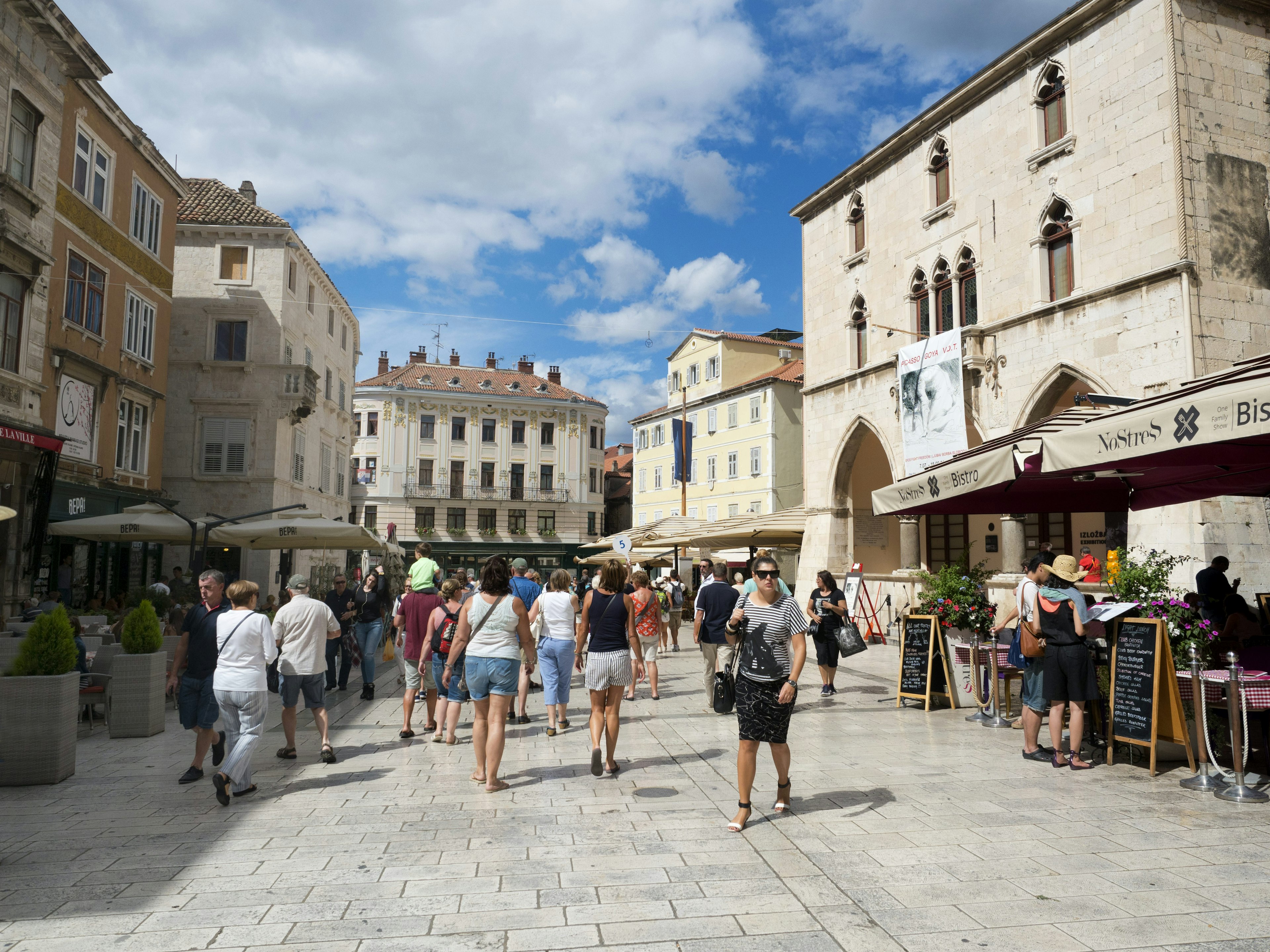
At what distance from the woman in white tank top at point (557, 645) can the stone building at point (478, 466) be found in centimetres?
4873

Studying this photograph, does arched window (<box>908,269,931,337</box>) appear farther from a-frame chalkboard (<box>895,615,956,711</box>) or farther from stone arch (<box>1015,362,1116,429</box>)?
a-frame chalkboard (<box>895,615,956,711</box>)

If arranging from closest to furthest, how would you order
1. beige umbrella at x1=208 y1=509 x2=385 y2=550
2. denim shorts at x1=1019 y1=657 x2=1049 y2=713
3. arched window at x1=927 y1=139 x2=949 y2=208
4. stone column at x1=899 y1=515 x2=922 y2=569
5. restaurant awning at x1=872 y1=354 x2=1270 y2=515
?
restaurant awning at x1=872 y1=354 x2=1270 y2=515, denim shorts at x1=1019 y1=657 x2=1049 y2=713, beige umbrella at x1=208 y1=509 x2=385 y2=550, arched window at x1=927 y1=139 x2=949 y2=208, stone column at x1=899 y1=515 x2=922 y2=569

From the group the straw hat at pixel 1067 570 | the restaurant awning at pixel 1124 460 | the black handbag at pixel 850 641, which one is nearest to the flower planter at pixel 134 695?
the black handbag at pixel 850 641

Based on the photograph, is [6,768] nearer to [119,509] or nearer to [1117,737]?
[1117,737]

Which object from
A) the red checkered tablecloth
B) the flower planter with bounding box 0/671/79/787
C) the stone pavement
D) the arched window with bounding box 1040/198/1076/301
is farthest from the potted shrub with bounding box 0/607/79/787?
the arched window with bounding box 1040/198/1076/301

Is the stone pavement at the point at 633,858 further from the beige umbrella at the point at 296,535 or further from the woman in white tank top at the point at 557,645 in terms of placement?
the beige umbrella at the point at 296,535

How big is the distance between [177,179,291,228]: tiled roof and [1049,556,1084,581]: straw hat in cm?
2928

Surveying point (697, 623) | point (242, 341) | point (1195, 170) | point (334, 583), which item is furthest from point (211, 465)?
point (1195, 170)

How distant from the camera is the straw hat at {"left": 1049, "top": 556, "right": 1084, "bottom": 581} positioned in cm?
780

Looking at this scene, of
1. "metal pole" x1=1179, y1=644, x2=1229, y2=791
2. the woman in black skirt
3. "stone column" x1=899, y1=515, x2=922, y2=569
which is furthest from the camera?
"stone column" x1=899, y1=515, x2=922, y2=569

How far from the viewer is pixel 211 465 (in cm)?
2942

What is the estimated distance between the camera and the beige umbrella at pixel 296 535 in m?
15.7

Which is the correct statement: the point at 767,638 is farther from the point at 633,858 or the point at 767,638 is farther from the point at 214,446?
the point at 214,446

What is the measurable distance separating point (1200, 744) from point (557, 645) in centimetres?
619
